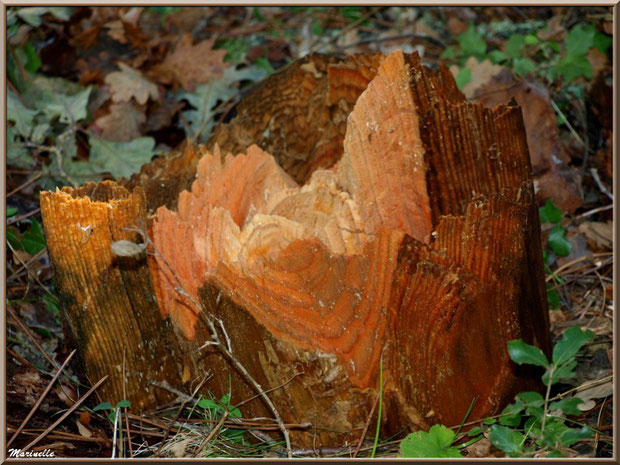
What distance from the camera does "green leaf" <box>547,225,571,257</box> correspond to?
108 inches

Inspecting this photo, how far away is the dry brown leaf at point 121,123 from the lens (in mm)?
3686

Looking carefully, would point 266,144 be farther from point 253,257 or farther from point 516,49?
point 516,49

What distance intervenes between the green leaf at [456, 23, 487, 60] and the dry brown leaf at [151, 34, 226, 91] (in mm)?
1621

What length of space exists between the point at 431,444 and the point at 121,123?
2782 mm

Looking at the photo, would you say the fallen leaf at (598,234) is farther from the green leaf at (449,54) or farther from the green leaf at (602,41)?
the green leaf at (449,54)

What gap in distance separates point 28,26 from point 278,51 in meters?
1.67

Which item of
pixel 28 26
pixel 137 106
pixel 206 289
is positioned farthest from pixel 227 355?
pixel 28 26

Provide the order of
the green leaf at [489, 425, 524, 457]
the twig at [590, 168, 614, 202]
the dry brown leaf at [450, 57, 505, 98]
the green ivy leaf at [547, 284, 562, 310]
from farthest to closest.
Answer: the dry brown leaf at [450, 57, 505, 98], the twig at [590, 168, 614, 202], the green ivy leaf at [547, 284, 562, 310], the green leaf at [489, 425, 524, 457]

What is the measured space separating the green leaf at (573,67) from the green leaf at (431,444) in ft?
9.12

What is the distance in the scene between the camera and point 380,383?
1760 millimetres

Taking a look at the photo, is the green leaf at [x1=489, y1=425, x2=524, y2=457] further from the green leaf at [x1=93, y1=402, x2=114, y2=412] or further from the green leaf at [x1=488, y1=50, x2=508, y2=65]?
the green leaf at [x1=488, y1=50, x2=508, y2=65]

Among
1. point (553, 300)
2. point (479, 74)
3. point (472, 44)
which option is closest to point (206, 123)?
point (479, 74)

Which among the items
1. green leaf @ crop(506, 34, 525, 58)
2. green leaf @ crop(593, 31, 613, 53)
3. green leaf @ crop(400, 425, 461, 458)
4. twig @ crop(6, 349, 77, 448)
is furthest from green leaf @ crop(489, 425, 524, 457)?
green leaf @ crop(593, 31, 613, 53)

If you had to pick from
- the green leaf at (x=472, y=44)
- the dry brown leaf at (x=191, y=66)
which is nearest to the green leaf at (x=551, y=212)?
the green leaf at (x=472, y=44)
